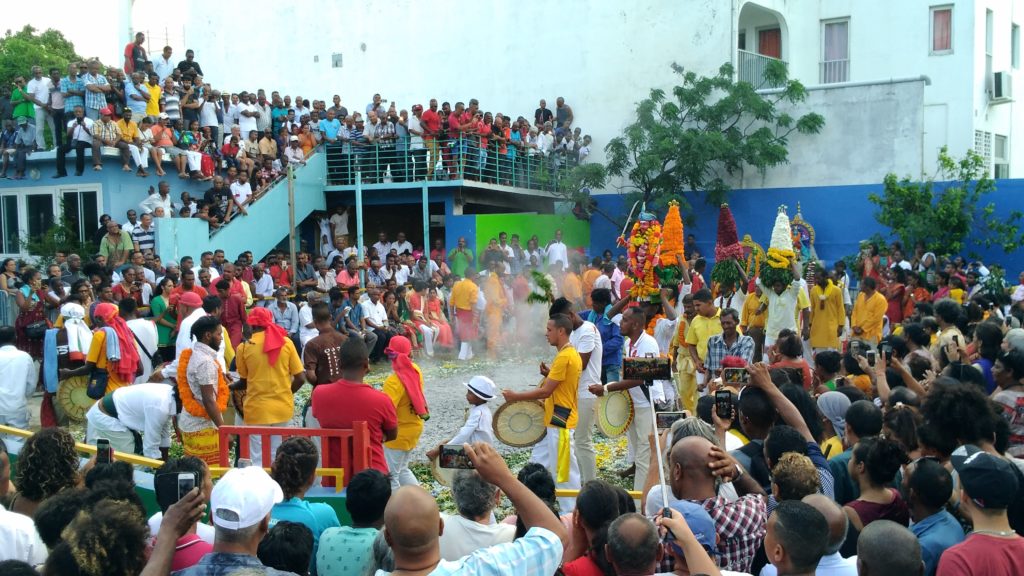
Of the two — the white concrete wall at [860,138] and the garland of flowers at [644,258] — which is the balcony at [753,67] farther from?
the garland of flowers at [644,258]

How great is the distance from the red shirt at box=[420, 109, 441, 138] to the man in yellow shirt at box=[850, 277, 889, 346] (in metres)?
13.2

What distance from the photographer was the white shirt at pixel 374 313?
17.9m

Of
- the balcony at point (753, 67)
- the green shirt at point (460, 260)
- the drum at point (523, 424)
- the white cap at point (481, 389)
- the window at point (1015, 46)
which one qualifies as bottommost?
the drum at point (523, 424)

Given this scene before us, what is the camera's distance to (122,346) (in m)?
10.2

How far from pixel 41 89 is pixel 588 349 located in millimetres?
15426

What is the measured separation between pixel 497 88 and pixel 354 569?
26.8m

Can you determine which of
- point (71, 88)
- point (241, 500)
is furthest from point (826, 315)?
point (71, 88)

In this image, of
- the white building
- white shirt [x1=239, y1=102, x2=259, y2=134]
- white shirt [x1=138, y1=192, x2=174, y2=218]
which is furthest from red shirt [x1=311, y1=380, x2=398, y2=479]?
the white building

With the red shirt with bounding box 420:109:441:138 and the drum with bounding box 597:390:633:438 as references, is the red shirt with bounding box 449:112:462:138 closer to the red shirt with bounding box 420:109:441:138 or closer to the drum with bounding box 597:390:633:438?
the red shirt with bounding box 420:109:441:138

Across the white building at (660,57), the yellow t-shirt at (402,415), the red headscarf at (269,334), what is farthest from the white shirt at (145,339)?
the white building at (660,57)

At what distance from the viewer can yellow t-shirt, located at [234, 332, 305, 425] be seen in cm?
885

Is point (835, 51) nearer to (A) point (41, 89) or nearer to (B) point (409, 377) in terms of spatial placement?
(A) point (41, 89)

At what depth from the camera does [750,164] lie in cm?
2603

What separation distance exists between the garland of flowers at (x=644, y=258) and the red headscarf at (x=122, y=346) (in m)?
5.78
